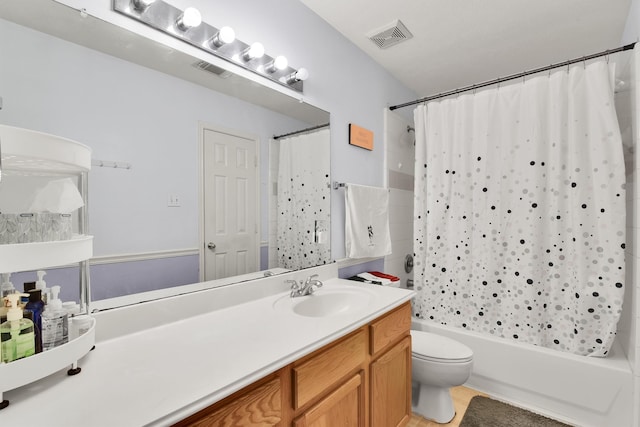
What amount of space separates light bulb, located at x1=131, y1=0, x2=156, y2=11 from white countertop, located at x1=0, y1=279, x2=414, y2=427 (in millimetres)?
1067

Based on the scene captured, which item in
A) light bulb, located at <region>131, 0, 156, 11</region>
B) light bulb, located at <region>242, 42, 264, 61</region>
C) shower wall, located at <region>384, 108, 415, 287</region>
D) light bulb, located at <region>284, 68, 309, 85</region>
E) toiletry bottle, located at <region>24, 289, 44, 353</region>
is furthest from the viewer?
shower wall, located at <region>384, 108, 415, 287</region>

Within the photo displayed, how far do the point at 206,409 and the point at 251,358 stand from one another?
0.16m

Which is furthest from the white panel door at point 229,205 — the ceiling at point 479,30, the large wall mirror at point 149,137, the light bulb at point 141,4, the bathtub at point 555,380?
the bathtub at point 555,380

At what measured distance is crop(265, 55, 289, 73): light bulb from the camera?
1539 millimetres

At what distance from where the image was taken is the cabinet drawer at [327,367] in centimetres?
93

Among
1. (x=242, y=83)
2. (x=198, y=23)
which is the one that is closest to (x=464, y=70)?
(x=242, y=83)

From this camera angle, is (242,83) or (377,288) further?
(377,288)

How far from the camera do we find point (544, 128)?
6.25ft

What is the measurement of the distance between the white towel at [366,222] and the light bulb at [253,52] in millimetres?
979

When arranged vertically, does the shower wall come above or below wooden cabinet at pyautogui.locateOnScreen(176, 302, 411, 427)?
above

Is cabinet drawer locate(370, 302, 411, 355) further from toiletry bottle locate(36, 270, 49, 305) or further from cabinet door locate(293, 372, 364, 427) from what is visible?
toiletry bottle locate(36, 270, 49, 305)

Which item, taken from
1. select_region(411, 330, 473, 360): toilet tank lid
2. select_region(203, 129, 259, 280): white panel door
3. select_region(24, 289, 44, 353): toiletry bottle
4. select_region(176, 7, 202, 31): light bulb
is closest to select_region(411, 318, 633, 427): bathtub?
select_region(411, 330, 473, 360): toilet tank lid

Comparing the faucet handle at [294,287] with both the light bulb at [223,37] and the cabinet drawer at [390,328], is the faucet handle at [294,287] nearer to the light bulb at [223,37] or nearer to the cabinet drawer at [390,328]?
the cabinet drawer at [390,328]

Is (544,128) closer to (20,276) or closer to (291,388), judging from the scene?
(291,388)
